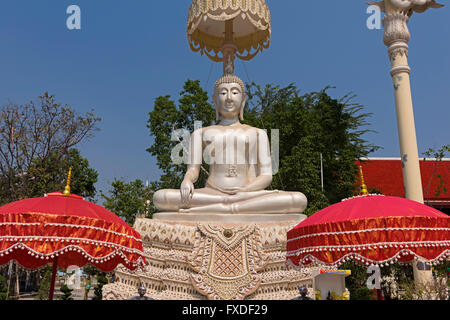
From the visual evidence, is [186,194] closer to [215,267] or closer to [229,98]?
[215,267]

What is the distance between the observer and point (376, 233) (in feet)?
12.8

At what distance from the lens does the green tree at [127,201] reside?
14234 mm

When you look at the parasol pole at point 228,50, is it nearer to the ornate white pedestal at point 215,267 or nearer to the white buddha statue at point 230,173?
the white buddha statue at point 230,173

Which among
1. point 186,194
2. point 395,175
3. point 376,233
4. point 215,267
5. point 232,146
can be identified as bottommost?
point 215,267

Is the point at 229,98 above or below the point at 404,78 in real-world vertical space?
below

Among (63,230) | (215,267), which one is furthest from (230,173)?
(63,230)

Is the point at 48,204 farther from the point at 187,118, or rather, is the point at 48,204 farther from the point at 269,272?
the point at 187,118

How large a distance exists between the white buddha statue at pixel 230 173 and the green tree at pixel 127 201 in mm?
5717

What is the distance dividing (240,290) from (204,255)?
887mm

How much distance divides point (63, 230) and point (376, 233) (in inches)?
129

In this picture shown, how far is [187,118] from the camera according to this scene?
49.5ft

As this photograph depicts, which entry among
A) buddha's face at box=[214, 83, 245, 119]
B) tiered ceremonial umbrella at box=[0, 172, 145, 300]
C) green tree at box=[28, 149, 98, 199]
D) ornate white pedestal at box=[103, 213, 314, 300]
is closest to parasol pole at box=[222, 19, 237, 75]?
buddha's face at box=[214, 83, 245, 119]

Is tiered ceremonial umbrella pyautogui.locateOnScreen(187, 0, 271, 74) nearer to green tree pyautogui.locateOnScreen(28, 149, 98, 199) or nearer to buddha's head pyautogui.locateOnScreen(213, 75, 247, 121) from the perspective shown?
buddha's head pyautogui.locateOnScreen(213, 75, 247, 121)

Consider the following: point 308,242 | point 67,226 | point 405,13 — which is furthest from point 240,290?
point 405,13
